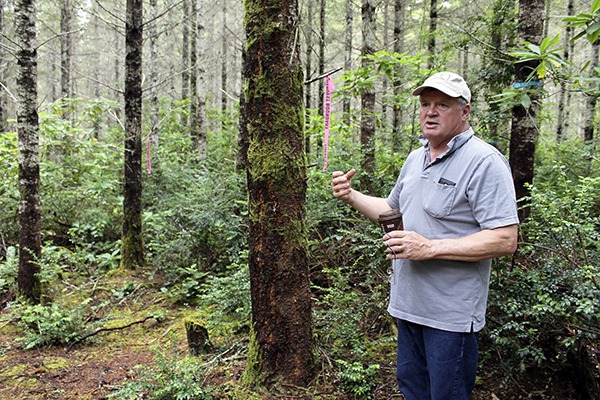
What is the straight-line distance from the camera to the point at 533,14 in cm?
434

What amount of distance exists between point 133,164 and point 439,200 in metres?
5.58

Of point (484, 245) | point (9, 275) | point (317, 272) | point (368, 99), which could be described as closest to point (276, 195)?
point (484, 245)

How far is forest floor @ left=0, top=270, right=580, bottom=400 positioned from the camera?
2.98m

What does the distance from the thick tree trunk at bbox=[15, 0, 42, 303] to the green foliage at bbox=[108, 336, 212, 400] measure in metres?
2.81

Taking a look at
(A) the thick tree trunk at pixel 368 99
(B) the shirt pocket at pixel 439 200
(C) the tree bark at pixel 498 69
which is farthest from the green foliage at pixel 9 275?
(C) the tree bark at pixel 498 69

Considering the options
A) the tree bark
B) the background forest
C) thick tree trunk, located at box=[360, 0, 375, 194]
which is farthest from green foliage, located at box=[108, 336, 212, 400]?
thick tree trunk, located at box=[360, 0, 375, 194]

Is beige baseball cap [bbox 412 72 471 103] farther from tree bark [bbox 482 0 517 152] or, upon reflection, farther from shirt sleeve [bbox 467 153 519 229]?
tree bark [bbox 482 0 517 152]

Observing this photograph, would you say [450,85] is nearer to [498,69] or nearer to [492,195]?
[492,195]

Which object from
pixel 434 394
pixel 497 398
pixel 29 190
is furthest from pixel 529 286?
pixel 29 190

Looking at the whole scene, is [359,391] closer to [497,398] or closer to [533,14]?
[497,398]

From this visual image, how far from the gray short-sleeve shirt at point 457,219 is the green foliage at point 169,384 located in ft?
Answer: 5.39

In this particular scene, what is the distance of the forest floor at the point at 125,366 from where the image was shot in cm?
298

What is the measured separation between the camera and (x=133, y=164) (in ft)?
21.2

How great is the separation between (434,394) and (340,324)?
1.55m
